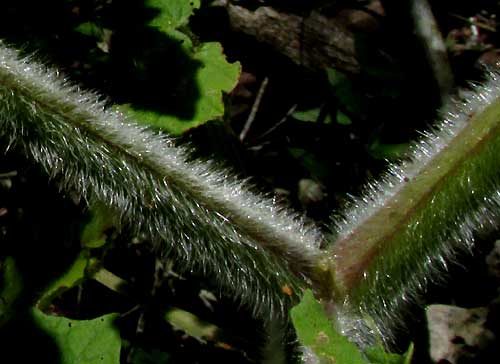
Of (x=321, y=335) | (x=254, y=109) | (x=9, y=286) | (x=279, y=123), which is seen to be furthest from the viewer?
(x=254, y=109)

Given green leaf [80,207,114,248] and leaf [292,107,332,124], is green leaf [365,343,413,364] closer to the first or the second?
green leaf [80,207,114,248]

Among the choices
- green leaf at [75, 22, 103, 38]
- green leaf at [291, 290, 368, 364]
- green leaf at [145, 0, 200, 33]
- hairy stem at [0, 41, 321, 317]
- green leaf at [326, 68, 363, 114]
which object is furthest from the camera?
green leaf at [326, 68, 363, 114]

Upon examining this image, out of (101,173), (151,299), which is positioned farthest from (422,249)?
(151,299)

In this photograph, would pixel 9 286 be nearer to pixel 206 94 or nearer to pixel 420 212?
pixel 206 94

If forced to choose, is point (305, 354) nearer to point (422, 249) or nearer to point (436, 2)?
point (422, 249)

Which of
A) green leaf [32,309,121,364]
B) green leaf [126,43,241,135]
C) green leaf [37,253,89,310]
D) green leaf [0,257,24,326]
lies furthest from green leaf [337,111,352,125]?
green leaf [32,309,121,364]

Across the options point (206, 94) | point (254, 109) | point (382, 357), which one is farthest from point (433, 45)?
point (382, 357)
